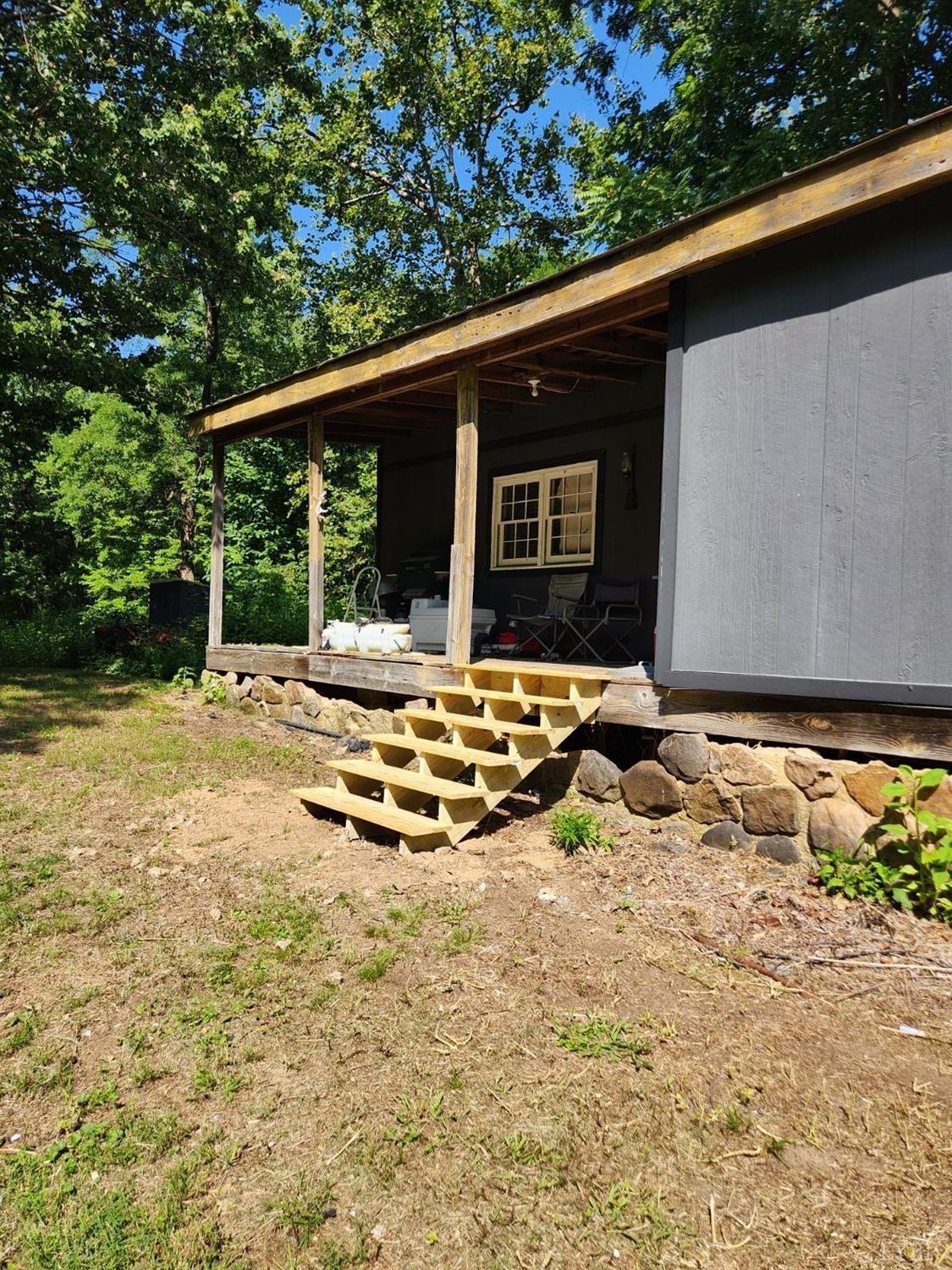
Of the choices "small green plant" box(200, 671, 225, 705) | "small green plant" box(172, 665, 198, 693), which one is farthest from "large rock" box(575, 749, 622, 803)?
"small green plant" box(172, 665, 198, 693)

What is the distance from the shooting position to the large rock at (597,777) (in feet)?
16.4

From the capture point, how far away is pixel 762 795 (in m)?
4.19

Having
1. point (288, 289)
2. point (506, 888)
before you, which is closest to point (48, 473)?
point (288, 289)

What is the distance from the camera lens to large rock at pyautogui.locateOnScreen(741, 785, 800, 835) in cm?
409

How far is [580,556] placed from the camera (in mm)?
8258

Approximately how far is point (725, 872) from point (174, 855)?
2.81 metres

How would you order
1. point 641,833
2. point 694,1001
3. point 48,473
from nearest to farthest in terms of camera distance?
point 694,1001 < point 641,833 < point 48,473

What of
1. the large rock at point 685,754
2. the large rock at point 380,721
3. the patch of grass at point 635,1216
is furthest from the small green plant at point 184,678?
the patch of grass at point 635,1216

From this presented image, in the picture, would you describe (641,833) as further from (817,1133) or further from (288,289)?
(288,289)

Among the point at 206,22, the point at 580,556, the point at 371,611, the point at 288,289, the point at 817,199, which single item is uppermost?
the point at 206,22

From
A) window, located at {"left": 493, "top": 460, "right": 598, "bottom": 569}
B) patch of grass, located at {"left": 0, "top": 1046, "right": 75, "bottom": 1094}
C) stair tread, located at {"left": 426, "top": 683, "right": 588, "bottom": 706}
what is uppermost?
window, located at {"left": 493, "top": 460, "right": 598, "bottom": 569}

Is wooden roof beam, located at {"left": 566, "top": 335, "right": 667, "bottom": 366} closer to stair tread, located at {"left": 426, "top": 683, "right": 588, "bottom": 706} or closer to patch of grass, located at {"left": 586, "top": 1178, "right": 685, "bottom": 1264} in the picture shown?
stair tread, located at {"left": 426, "top": 683, "right": 588, "bottom": 706}

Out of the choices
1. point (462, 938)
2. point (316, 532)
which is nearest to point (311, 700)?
point (316, 532)

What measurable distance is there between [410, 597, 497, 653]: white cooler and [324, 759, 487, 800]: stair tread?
304 centimetres
